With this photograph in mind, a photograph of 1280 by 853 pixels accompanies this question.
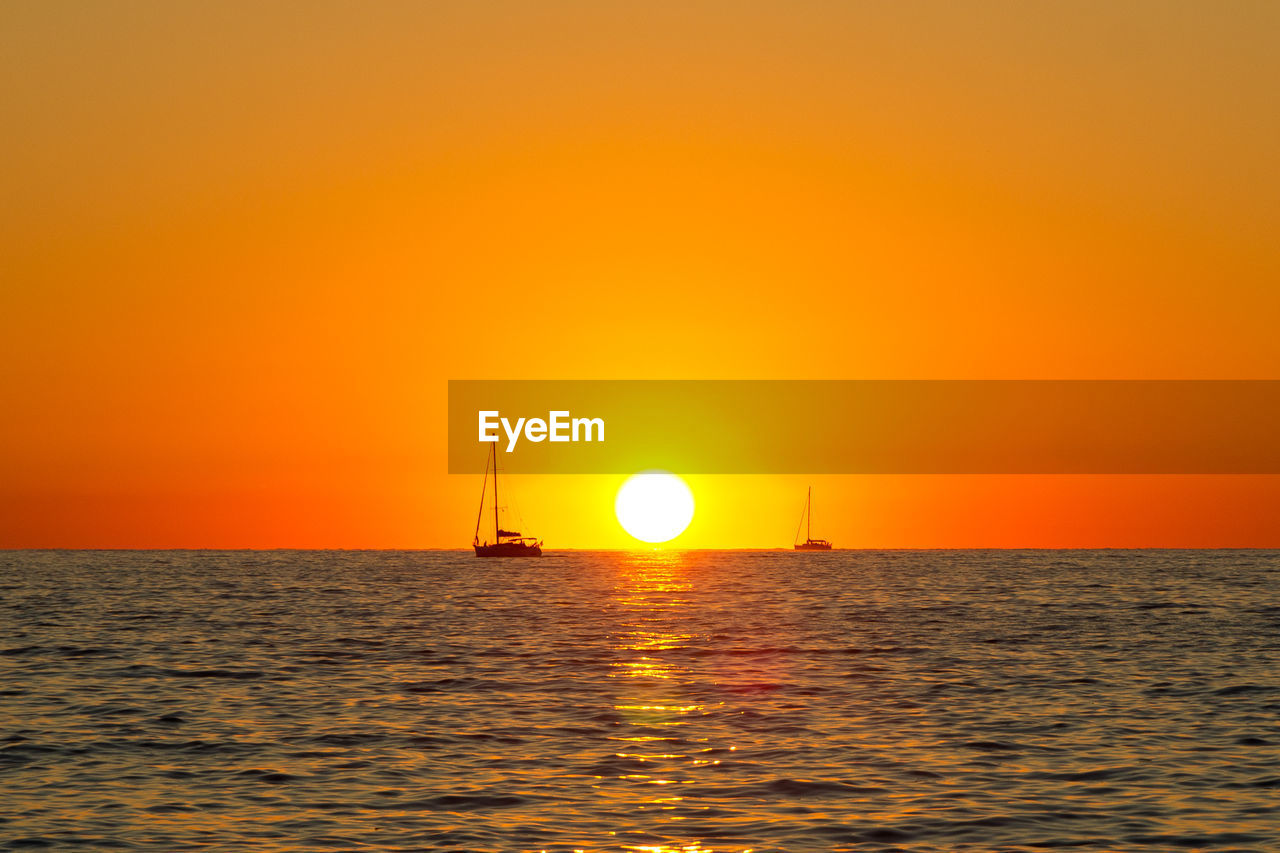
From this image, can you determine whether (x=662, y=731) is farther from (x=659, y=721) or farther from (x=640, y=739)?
(x=659, y=721)

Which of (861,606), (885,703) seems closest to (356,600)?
(861,606)

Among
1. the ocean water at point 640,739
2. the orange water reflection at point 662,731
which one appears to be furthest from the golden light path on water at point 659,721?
the ocean water at point 640,739

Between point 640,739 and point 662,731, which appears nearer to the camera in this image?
point 640,739

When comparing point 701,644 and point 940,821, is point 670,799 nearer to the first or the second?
point 940,821

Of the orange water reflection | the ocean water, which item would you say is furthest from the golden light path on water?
the ocean water

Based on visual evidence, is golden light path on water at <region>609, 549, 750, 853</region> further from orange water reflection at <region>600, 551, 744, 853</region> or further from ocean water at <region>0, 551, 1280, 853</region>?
ocean water at <region>0, 551, 1280, 853</region>

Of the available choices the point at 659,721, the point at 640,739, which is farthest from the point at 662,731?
the point at 659,721

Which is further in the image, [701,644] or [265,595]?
[265,595]

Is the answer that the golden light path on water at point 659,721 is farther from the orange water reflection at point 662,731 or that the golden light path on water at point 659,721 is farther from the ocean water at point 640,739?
the ocean water at point 640,739
